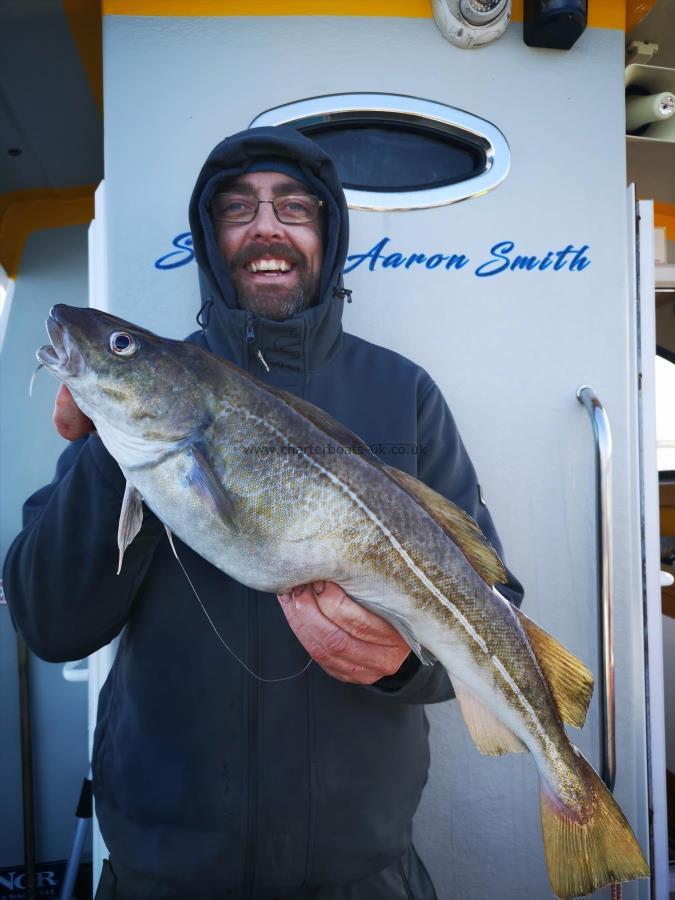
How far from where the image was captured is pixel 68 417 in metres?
1.56

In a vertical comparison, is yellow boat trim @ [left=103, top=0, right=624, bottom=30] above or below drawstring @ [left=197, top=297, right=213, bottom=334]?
above

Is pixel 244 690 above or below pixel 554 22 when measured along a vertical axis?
below

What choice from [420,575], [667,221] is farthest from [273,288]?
[667,221]

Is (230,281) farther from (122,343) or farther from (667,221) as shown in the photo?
(667,221)

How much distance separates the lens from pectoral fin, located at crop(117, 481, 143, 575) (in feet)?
4.77

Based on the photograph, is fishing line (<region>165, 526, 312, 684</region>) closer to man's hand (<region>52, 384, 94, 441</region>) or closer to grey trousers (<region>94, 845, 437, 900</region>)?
man's hand (<region>52, 384, 94, 441</region>)

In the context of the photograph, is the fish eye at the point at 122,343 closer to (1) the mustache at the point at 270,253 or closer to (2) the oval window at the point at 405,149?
(1) the mustache at the point at 270,253

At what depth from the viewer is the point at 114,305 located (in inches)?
93.8

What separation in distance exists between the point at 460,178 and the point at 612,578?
Answer: 1657 mm

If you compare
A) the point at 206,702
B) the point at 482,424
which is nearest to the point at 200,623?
the point at 206,702

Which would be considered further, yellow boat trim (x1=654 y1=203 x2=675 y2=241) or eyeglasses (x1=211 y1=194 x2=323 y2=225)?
yellow boat trim (x1=654 y1=203 x2=675 y2=241)

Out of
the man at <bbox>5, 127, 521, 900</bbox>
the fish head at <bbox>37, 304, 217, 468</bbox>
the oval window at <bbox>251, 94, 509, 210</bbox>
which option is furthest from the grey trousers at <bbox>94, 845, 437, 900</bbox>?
the oval window at <bbox>251, 94, 509, 210</bbox>

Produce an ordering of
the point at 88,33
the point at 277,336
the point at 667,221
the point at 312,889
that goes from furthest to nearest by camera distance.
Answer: the point at 667,221 → the point at 88,33 → the point at 277,336 → the point at 312,889

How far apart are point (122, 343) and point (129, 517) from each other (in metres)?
0.40
